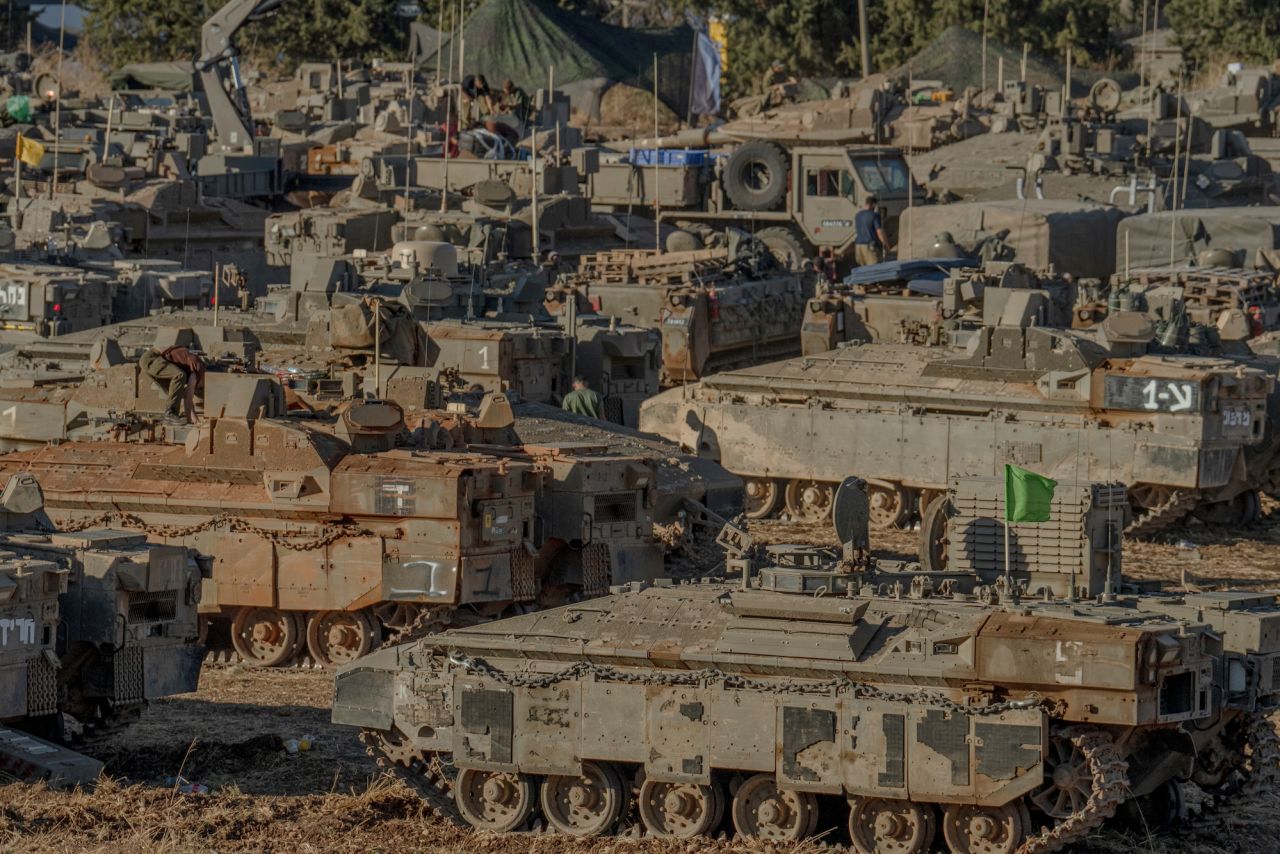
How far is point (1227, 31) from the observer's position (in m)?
71.1

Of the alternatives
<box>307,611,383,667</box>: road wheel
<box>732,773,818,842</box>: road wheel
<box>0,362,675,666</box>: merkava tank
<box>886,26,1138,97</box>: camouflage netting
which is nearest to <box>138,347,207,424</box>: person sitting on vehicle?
<box>0,362,675,666</box>: merkava tank

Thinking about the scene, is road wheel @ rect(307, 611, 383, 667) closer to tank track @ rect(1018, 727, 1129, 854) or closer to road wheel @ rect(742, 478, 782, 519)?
tank track @ rect(1018, 727, 1129, 854)

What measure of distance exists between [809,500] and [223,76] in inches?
1137

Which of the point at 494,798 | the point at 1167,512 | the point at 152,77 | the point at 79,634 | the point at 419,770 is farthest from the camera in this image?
the point at 152,77

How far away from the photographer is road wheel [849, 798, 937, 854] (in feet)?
54.6

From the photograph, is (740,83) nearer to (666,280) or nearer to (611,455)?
(666,280)

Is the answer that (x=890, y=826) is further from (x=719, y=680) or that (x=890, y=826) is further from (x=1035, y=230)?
(x=1035, y=230)

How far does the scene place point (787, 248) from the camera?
45688 millimetres

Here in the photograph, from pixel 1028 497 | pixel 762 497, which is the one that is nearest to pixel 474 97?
pixel 762 497

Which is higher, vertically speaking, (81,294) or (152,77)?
(152,77)

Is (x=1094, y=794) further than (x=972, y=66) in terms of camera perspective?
No

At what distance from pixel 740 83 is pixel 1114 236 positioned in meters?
30.7

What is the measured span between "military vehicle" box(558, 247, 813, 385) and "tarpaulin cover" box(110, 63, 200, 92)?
34210 mm

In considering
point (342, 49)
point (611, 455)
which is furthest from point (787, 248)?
point (342, 49)
